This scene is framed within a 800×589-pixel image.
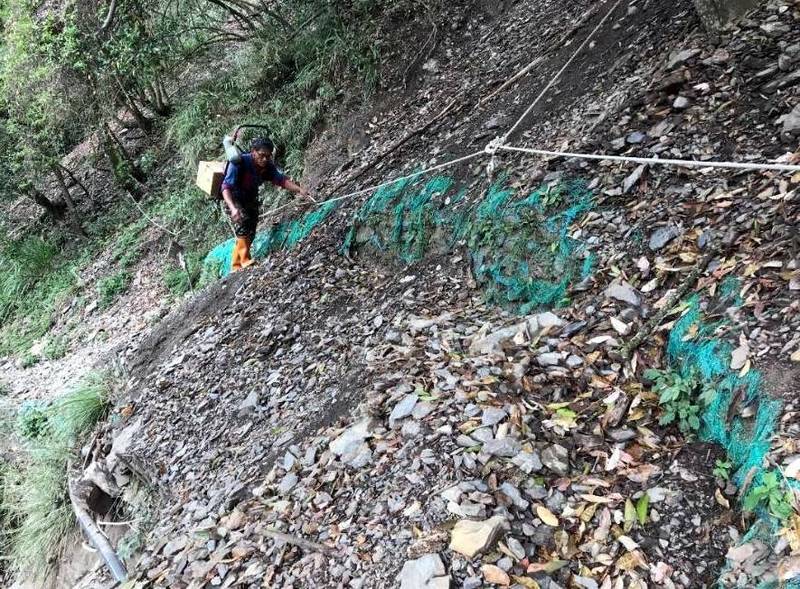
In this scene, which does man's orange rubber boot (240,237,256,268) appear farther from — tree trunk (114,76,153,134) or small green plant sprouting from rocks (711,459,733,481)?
tree trunk (114,76,153,134)

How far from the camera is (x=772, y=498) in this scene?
2125 mm

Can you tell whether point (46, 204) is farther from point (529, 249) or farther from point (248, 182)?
point (529, 249)

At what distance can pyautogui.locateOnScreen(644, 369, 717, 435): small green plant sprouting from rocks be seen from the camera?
2.59m

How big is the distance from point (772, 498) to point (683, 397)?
0.62 meters

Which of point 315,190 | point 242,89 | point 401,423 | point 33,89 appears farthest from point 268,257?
point 33,89

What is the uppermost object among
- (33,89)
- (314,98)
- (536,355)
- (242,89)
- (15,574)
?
(33,89)

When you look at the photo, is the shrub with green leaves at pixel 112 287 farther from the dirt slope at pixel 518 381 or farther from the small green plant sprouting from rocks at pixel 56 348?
the dirt slope at pixel 518 381

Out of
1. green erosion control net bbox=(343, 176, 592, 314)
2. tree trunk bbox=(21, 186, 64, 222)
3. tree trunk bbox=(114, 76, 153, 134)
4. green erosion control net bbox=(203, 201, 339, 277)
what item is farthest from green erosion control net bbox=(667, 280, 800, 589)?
tree trunk bbox=(21, 186, 64, 222)

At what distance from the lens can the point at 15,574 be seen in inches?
237

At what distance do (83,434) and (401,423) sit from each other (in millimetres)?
4328

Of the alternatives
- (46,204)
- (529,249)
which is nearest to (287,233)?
(529,249)

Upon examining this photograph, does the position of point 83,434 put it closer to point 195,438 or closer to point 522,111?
point 195,438

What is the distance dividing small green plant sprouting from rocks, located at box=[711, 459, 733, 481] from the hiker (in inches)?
181

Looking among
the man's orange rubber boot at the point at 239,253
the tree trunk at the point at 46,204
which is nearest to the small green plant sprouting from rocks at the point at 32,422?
the man's orange rubber boot at the point at 239,253
